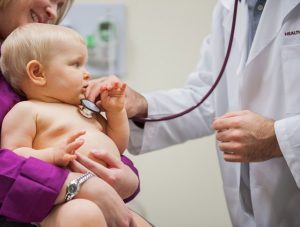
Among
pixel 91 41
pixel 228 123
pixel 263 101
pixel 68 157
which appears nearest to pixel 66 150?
pixel 68 157

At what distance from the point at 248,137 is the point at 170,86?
0.81 metres

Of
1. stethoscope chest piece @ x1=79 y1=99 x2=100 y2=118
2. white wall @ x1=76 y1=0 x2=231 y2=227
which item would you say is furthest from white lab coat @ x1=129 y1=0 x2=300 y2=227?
stethoscope chest piece @ x1=79 y1=99 x2=100 y2=118

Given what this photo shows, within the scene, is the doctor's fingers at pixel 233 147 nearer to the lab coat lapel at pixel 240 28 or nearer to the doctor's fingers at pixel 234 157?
the doctor's fingers at pixel 234 157

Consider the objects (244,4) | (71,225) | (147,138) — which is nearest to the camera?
(71,225)

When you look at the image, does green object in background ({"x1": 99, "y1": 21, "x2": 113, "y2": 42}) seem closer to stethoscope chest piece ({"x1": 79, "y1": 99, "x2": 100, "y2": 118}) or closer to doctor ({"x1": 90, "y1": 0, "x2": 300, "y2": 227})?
doctor ({"x1": 90, "y1": 0, "x2": 300, "y2": 227})

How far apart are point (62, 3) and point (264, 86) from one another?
0.61 m

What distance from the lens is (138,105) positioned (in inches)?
56.8

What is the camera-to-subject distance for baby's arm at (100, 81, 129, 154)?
3.41ft

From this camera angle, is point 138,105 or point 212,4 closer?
point 138,105

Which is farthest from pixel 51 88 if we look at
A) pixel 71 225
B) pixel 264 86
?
pixel 264 86

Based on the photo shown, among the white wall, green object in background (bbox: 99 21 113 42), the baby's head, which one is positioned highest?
the baby's head

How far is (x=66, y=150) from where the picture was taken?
869 mm

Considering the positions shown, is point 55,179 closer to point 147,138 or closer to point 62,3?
point 62,3

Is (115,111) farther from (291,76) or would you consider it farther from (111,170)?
(291,76)
